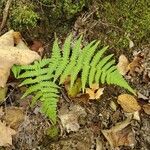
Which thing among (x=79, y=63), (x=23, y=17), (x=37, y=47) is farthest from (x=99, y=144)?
(x=23, y=17)

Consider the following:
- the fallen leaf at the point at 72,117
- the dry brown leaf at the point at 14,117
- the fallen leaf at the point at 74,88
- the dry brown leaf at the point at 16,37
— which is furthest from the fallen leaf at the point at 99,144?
the dry brown leaf at the point at 16,37

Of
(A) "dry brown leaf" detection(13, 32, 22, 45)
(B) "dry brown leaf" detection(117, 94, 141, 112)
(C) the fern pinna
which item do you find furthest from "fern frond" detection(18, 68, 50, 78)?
(B) "dry brown leaf" detection(117, 94, 141, 112)

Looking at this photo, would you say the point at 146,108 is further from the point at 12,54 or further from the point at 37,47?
the point at 12,54

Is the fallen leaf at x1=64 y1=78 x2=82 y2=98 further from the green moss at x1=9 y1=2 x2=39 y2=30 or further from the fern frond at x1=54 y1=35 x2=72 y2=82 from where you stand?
the green moss at x1=9 y1=2 x2=39 y2=30

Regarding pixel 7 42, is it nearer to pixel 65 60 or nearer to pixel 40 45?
pixel 40 45

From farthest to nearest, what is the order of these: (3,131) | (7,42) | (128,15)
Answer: (128,15) < (7,42) < (3,131)

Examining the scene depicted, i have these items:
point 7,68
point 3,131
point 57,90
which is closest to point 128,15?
point 57,90
